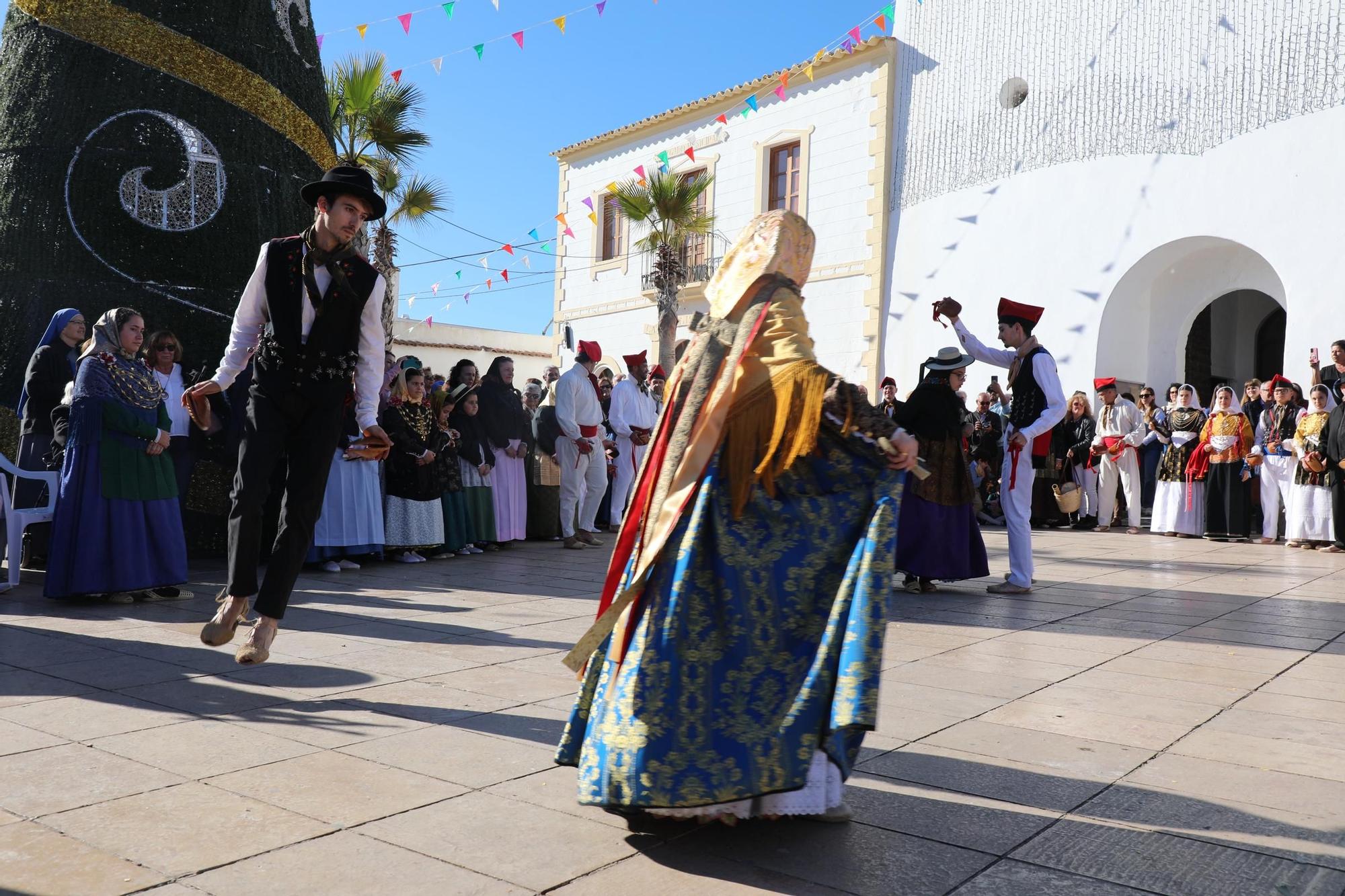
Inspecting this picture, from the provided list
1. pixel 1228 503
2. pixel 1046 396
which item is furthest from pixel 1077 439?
pixel 1046 396

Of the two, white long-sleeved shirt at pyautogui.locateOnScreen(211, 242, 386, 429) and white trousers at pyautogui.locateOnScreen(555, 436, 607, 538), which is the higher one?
white long-sleeved shirt at pyautogui.locateOnScreen(211, 242, 386, 429)

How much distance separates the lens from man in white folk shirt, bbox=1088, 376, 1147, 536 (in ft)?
45.8

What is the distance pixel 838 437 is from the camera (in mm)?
2883

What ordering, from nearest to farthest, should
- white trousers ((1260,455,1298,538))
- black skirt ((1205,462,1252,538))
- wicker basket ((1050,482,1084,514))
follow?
wicker basket ((1050,482,1084,514)), white trousers ((1260,455,1298,538)), black skirt ((1205,462,1252,538))

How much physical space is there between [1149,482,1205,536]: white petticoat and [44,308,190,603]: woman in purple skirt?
435 inches

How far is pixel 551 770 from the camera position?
3.18 m

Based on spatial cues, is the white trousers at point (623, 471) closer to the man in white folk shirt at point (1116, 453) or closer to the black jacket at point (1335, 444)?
the man in white folk shirt at point (1116, 453)

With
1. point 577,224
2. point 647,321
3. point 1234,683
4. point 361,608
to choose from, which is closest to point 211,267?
point 361,608

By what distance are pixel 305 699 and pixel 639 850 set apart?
1.85m

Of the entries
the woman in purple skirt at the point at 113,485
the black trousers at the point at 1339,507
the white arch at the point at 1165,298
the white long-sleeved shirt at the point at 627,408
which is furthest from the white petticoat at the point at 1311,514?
the woman in purple skirt at the point at 113,485

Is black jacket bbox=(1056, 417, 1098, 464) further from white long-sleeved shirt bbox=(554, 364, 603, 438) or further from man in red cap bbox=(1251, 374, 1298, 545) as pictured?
white long-sleeved shirt bbox=(554, 364, 603, 438)

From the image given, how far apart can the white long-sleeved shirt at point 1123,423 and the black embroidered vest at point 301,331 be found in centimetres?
1205

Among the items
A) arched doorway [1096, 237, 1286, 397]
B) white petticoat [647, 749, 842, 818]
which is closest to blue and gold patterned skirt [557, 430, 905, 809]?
white petticoat [647, 749, 842, 818]

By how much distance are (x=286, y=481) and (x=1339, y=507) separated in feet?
35.6
